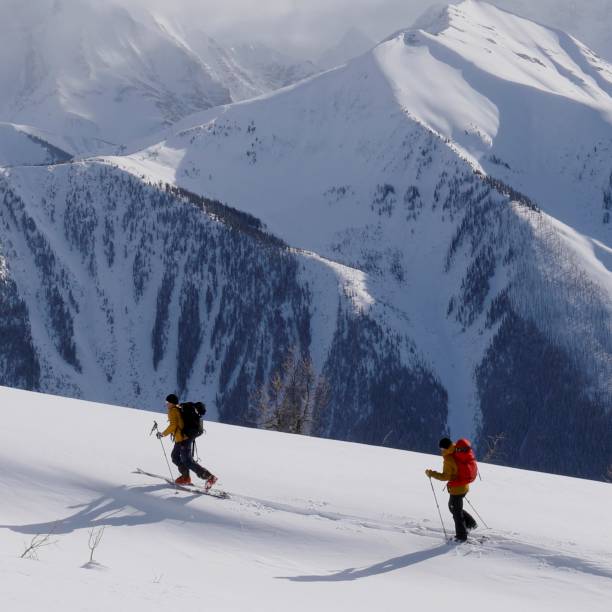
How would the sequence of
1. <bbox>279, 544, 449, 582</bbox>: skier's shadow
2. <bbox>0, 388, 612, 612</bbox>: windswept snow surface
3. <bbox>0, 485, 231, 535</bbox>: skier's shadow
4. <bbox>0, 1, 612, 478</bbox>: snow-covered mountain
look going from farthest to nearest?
<bbox>0, 1, 612, 478</bbox>: snow-covered mountain, <bbox>0, 485, 231, 535</bbox>: skier's shadow, <bbox>279, 544, 449, 582</bbox>: skier's shadow, <bbox>0, 388, 612, 612</bbox>: windswept snow surface

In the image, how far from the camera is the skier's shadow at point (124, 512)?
13.4 m

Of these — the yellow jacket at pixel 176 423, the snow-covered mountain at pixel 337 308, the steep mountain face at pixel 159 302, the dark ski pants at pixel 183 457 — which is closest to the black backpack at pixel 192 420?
the yellow jacket at pixel 176 423

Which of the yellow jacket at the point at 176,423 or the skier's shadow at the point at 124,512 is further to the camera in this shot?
the yellow jacket at the point at 176,423

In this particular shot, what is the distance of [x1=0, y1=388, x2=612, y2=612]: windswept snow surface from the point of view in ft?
34.1

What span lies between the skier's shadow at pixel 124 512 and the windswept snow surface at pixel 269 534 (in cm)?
4

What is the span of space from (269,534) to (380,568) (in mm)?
2221

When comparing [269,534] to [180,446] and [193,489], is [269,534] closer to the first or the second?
[193,489]

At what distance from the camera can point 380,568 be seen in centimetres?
1325

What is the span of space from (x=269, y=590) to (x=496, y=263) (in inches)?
6002

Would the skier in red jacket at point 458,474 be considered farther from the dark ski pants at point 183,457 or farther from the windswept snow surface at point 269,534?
the dark ski pants at point 183,457

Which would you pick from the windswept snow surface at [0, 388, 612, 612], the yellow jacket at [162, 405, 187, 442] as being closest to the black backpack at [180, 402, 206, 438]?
the yellow jacket at [162, 405, 187, 442]

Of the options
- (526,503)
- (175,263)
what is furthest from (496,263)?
(526,503)

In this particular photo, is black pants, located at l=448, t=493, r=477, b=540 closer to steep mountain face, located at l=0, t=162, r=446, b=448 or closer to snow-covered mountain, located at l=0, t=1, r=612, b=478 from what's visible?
snow-covered mountain, located at l=0, t=1, r=612, b=478

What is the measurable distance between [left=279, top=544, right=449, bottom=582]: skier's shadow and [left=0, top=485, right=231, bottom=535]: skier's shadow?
272cm
